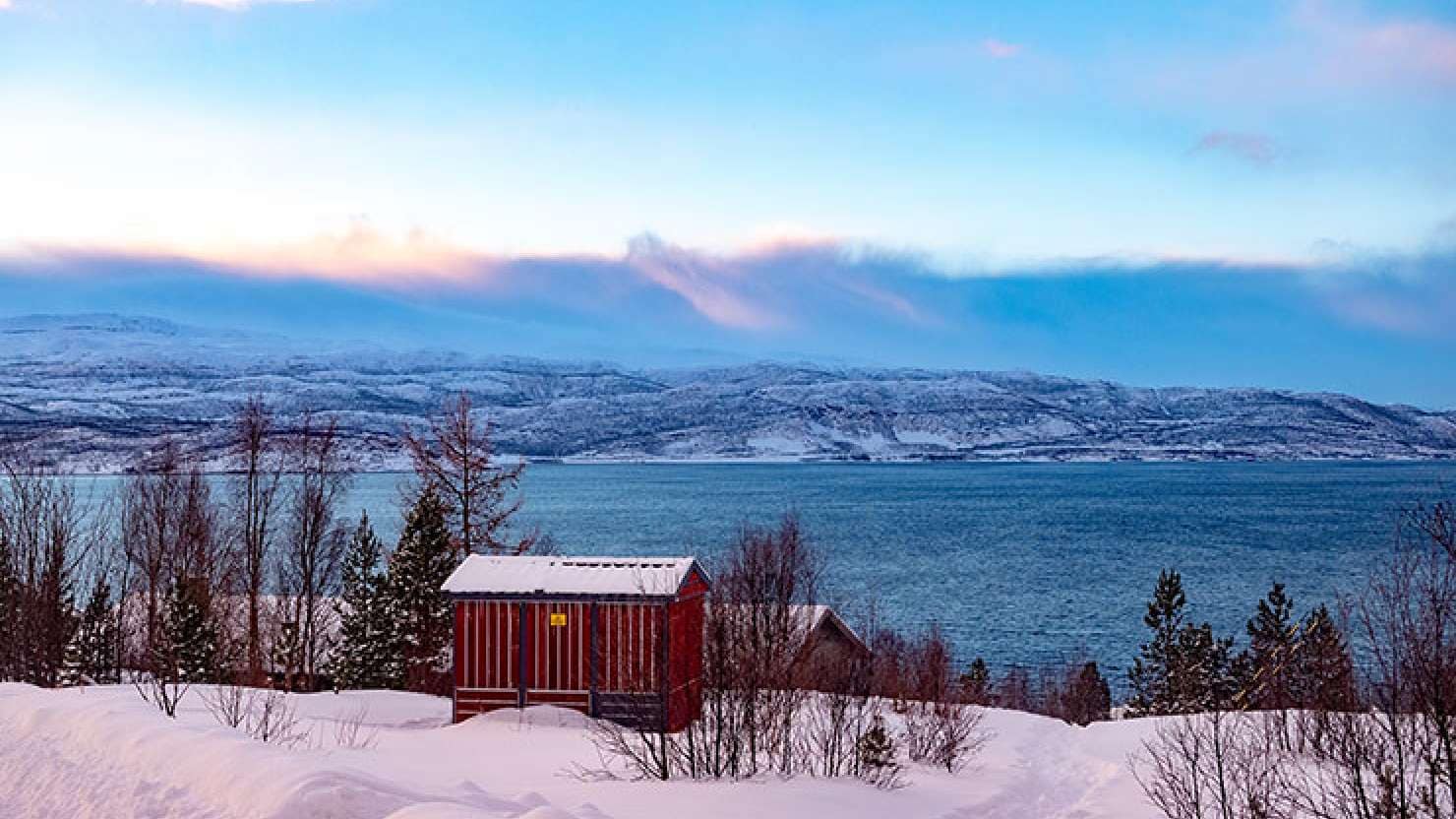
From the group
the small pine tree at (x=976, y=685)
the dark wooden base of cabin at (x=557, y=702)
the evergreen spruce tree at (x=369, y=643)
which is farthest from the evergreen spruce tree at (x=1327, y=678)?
the evergreen spruce tree at (x=369, y=643)

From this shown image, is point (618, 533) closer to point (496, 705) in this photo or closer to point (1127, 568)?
point (1127, 568)

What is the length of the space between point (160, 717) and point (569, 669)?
9.63m

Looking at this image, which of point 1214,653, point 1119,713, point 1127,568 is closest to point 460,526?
point 1119,713

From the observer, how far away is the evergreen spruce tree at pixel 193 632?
3002 centimetres

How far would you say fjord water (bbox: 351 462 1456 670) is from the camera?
2724 inches

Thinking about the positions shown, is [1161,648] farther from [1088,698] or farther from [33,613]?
[33,613]

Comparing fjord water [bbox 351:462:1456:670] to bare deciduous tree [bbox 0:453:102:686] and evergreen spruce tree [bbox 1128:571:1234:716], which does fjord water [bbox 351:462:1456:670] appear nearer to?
evergreen spruce tree [bbox 1128:571:1234:716]

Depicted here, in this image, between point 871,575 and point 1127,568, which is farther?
point 1127,568

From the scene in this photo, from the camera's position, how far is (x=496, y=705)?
2417 cm

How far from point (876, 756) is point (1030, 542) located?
9767 cm

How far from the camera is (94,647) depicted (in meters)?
39.1

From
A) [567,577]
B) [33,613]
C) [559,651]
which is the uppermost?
[567,577]

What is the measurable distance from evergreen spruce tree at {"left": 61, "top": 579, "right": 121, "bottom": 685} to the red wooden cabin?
17.5 metres

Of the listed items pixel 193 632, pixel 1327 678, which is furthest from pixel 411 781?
pixel 193 632
